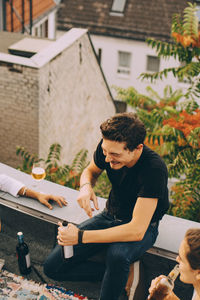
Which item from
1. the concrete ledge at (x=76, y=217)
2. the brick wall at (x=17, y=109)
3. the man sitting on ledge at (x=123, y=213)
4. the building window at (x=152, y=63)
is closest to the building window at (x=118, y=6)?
the building window at (x=152, y=63)

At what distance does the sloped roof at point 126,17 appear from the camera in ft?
69.4

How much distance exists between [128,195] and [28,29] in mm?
16535

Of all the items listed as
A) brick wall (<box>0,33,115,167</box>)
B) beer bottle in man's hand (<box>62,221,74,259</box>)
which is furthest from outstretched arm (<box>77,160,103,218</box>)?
brick wall (<box>0,33,115,167</box>)

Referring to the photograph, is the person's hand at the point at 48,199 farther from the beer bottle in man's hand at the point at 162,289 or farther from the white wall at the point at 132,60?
the white wall at the point at 132,60

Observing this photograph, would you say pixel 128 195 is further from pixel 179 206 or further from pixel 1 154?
pixel 1 154

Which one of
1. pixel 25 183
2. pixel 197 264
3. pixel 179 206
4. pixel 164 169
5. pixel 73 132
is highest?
pixel 164 169

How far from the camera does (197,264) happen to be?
8.14 feet

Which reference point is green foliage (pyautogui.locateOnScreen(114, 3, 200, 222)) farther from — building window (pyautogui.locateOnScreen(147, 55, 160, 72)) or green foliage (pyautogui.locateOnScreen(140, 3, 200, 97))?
building window (pyautogui.locateOnScreen(147, 55, 160, 72))

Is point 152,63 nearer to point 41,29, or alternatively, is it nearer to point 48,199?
point 41,29

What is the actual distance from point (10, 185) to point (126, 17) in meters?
19.9

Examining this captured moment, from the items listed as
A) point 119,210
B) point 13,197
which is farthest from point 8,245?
point 119,210

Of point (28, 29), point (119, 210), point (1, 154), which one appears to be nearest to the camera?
point (119, 210)

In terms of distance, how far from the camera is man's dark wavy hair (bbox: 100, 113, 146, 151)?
297 cm

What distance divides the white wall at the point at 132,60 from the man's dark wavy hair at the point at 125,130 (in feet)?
63.0
